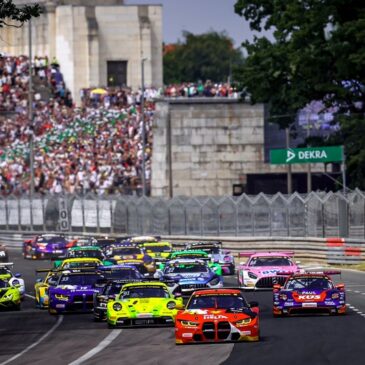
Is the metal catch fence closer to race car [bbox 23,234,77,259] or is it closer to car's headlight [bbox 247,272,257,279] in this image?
race car [bbox 23,234,77,259]

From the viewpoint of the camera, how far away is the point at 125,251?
2361 inches

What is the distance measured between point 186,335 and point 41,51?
86.2 metres

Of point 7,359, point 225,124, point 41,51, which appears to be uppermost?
point 41,51

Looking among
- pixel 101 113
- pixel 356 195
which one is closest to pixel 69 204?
pixel 101 113

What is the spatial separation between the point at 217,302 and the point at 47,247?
4234 centimetres

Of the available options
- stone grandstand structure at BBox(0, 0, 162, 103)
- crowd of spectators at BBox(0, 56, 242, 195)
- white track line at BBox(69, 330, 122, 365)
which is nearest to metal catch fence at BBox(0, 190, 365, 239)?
crowd of spectators at BBox(0, 56, 242, 195)

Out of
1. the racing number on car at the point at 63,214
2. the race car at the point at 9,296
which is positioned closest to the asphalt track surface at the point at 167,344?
the race car at the point at 9,296

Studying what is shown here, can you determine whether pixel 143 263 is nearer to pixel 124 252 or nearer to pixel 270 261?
pixel 124 252

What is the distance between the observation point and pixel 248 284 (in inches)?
1987

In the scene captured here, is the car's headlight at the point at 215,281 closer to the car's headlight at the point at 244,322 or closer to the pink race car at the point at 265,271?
the pink race car at the point at 265,271

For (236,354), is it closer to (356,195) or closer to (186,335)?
(186,335)

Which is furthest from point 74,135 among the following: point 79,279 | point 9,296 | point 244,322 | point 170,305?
point 244,322

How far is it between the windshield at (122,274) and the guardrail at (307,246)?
16.4 m

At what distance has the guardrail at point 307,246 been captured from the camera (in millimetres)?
61625
